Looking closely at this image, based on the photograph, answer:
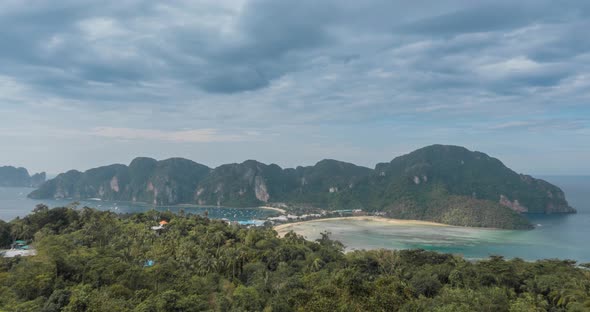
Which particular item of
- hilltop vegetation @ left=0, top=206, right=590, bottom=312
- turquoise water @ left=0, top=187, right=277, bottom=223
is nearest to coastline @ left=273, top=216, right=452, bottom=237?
turquoise water @ left=0, top=187, right=277, bottom=223

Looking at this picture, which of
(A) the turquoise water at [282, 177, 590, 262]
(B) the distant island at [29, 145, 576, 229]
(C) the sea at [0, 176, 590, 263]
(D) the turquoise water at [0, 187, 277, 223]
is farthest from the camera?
(B) the distant island at [29, 145, 576, 229]

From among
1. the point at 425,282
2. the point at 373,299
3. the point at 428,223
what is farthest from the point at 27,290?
the point at 428,223

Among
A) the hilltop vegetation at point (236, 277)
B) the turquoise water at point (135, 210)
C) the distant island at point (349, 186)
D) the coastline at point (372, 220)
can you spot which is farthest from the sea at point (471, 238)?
the hilltop vegetation at point (236, 277)

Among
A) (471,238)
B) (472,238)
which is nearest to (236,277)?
(471,238)

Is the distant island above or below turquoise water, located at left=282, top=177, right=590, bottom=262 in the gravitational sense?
above

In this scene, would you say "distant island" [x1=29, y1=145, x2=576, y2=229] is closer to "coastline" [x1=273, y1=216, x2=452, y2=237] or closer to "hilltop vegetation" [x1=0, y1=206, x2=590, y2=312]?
"coastline" [x1=273, y1=216, x2=452, y2=237]

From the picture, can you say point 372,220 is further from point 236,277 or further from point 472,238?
point 236,277
